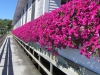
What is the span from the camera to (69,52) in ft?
11.7

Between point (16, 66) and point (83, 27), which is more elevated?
point (83, 27)

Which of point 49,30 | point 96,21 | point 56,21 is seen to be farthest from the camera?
point 49,30

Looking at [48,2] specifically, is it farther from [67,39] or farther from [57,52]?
[67,39]

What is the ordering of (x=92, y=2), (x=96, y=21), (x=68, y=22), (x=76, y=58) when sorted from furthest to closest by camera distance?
(x=76, y=58)
(x=68, y=22)
(x=92, y=2)
(x=96, y=21)

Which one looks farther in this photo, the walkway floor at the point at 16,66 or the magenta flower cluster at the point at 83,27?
the walkway floor at the point at 16,66

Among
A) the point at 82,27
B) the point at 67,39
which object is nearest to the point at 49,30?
the point at 67,39

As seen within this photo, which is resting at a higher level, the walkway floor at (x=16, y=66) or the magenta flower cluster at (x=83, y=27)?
the magenta flower cluster at (x=83, y=27)

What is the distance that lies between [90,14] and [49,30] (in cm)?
158

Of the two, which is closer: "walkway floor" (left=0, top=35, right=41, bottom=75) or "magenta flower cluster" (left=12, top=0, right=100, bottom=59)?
"magenta flower cluster" (left=12, top=0, right=100, bottom=59)

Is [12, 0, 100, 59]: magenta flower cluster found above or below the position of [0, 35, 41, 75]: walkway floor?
above

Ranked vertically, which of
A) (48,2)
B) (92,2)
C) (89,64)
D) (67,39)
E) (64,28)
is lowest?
(89,64)

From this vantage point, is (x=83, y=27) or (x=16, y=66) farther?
(x=16, y=66)

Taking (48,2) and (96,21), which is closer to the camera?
(96,21)

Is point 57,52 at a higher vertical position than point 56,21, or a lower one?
lower
